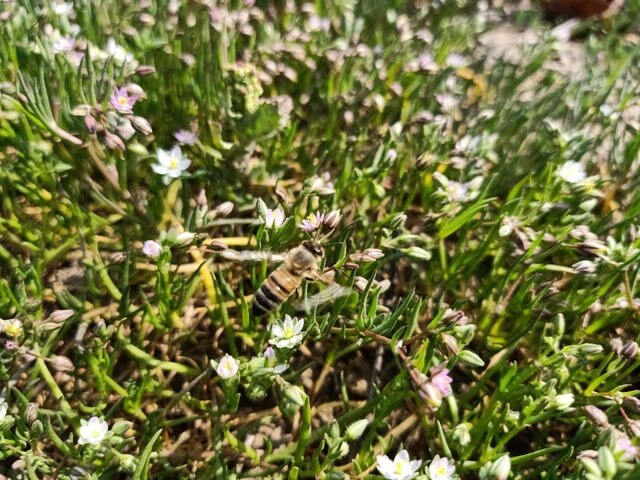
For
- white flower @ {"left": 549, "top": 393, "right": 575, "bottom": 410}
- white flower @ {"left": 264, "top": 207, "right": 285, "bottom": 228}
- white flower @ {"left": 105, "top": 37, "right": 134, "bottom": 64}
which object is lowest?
white flower @ {"left": 549, "top": 393, "right": 575, "bottom": 410}

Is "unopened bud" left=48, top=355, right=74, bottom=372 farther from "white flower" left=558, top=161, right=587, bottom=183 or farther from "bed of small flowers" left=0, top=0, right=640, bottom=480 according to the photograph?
"white flower" left=558, top=161, right=587, bottom=183

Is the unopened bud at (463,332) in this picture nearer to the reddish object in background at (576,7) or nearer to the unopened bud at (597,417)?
the unopened bud at (597,417)

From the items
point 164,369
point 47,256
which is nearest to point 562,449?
point 164,369

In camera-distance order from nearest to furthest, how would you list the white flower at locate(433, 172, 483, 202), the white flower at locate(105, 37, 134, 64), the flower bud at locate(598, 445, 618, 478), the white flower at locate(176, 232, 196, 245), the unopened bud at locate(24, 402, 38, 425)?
1. the flower bud at locate(598, 445, 618, 478)
2. the unopened bud at locate(24, 402, 38, 425)
3. the white flower at locate(176, 232, 196, 245)
4. the white flower at locate(433, 172, 483, 202)
5. the white flower at locate(105, 37, 134, 64)

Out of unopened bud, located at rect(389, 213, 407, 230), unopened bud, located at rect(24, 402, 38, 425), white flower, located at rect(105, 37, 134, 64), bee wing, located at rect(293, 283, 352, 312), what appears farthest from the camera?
white flower, located at rect(105, 37, 134, 64)

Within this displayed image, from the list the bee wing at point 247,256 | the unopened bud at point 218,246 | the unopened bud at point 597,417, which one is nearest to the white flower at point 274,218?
the bee wing at point 247,256

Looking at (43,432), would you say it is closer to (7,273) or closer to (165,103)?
(7,273)

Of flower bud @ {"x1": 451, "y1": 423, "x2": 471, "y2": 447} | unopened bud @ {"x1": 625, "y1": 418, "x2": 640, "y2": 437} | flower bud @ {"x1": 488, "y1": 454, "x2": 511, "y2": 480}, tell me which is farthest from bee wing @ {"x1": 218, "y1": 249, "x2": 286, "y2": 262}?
unopened bud @ {"x1": 625, "y1": 418, "x2": 640, "y2": 437}

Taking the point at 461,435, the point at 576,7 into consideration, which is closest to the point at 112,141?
the point at 461,435
